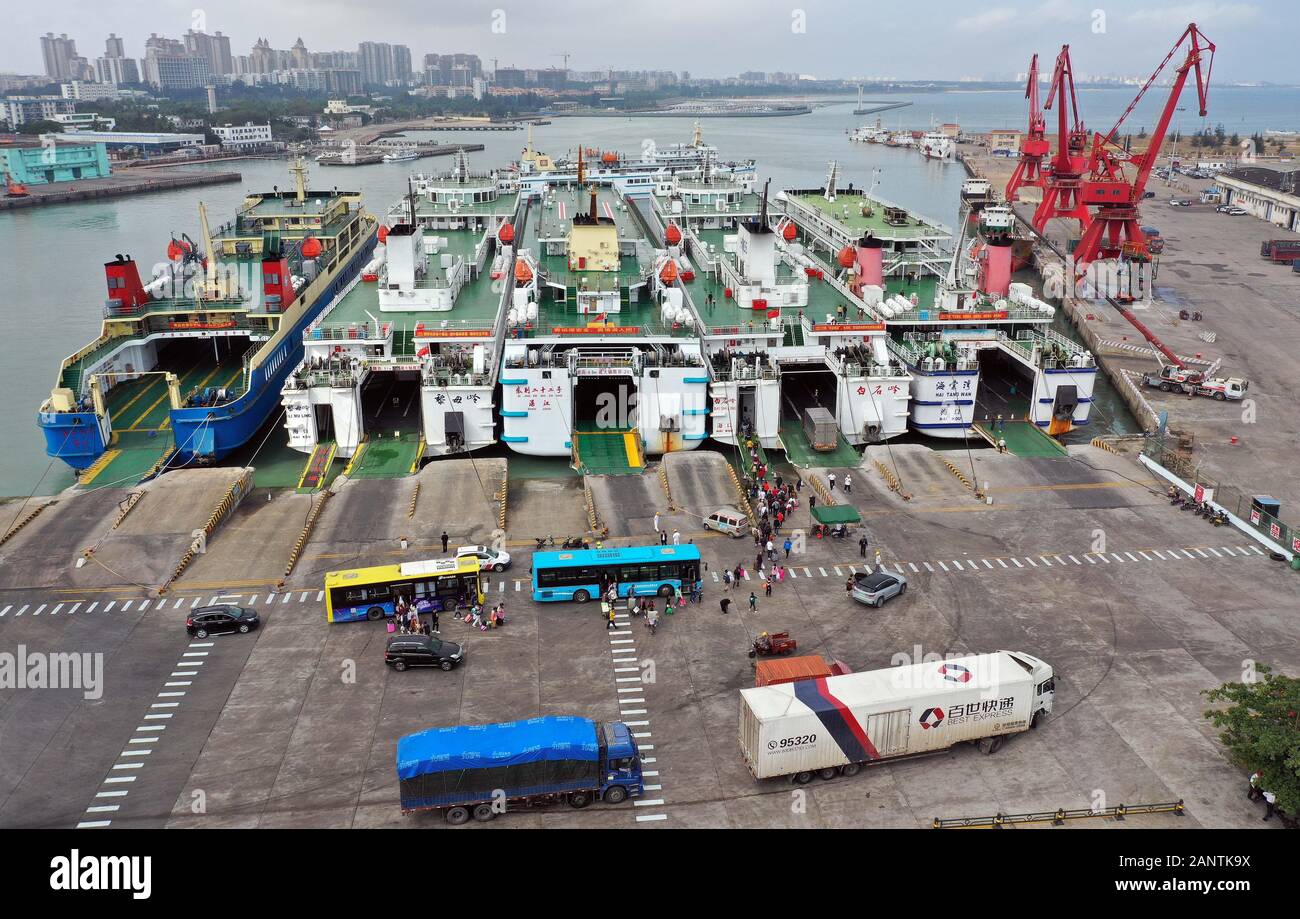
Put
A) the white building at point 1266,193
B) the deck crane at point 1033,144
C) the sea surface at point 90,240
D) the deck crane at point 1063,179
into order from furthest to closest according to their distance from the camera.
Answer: the deck crane at point 1033,144 → the white building at point 1266,193 → the deck crane at point 1063,179 → the sea surface at point 90,240

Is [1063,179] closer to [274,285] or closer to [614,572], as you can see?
[274,285]

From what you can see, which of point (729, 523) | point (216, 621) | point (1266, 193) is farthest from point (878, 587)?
point (1266, 193)

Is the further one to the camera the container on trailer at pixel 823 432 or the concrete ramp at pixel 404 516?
the container on trailer at pixel 823 432

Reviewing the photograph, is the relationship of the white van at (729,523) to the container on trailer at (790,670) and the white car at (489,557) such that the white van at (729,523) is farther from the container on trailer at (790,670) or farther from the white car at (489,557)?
the container on trailer at (790,670)

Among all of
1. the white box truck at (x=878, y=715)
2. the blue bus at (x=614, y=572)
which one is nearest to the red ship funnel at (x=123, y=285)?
the blue bus at (x=614, y=572)

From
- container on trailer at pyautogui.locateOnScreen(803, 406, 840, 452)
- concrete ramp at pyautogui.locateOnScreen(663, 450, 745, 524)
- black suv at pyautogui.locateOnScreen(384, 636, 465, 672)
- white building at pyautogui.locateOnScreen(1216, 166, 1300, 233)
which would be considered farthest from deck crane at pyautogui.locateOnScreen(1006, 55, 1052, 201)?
black suv at pyautogui.locateOnScreen(384, 636, 465, 672)

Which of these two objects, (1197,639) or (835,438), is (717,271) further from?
(1197,639)

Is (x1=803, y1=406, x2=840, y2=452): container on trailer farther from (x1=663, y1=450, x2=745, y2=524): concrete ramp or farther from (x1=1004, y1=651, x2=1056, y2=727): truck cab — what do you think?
(x1=1004, y1=651, x2=1056, y2=727): truck cab
